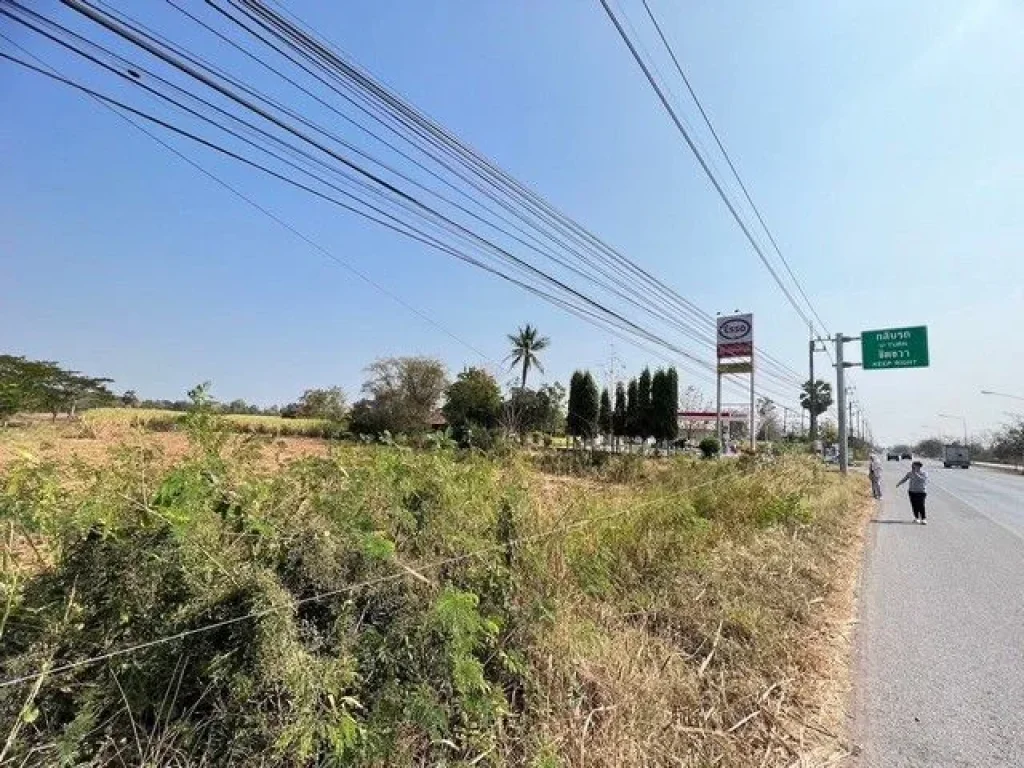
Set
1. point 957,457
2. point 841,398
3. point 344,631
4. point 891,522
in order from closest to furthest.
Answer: point 344,631, point 891,522, point 841,398, point 957,457

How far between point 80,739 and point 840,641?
211 inches

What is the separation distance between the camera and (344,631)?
8.79ft

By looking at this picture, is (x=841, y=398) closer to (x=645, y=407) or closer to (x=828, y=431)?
(x=645, y=407)

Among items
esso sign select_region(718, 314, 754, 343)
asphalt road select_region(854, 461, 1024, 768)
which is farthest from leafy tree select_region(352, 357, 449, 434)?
asphalt road select_region(854, 461, 1024, 768)

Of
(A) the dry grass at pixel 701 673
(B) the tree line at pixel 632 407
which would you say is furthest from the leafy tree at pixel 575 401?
(A) the dry grass at pixel 701 673

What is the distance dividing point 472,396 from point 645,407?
16.3 m

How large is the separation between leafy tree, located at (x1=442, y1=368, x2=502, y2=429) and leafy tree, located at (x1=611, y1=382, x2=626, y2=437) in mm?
11694

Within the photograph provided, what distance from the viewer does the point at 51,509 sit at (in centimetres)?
263

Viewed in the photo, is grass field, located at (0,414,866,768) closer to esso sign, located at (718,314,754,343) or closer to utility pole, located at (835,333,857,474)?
utility pole, located at (835,333,857,474)

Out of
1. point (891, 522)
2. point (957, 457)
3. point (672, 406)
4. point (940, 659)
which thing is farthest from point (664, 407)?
point (940, 659)

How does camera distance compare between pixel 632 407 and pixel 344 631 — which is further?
pixel 632 407

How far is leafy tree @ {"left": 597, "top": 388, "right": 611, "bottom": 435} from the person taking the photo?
61719 millimetres

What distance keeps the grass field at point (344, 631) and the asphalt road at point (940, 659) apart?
316 mm

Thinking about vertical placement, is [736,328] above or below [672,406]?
above
